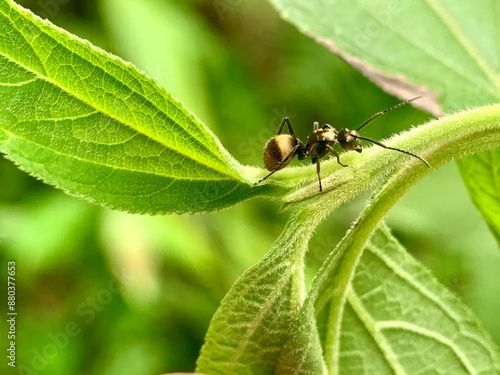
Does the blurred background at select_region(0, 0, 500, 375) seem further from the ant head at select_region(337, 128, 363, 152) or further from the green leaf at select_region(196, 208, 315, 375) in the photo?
the green leaf at select_region(196, 208, 315, 375)

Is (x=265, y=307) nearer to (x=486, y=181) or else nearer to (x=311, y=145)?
(x=486, y=181)

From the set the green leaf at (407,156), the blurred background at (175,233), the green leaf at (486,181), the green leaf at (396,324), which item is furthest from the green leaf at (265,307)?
the blurred background at (175,233)

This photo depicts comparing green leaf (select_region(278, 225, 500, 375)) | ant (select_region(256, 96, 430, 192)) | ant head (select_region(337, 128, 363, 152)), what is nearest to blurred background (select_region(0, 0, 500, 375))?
ant (select_region(256, 96, 430, 192))

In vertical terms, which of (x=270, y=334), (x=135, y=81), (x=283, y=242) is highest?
(x=135, y=81)

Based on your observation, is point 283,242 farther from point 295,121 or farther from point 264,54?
point 264,54

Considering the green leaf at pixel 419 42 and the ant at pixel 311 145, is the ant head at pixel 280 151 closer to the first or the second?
the ant at pixel 311 145

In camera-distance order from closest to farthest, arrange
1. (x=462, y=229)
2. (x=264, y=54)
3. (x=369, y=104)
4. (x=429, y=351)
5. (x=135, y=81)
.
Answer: (x=135, y=81) < (x=429, y=351) < (x=462, y=229) < (x=369, y=104) < (x=264, y=54)

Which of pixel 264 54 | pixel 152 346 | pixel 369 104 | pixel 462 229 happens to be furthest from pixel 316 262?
pixel 264 54

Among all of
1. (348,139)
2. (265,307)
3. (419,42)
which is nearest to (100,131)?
(265,307)
